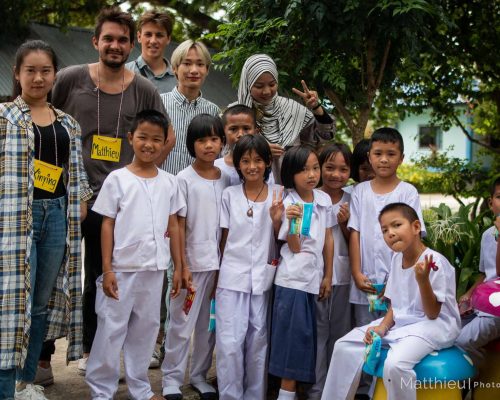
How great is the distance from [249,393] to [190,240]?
3.16ft

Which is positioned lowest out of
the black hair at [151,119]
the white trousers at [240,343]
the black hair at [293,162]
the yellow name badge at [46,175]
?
the white trousers at [240,343]

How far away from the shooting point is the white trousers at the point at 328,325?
4.17 m

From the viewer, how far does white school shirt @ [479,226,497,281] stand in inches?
159

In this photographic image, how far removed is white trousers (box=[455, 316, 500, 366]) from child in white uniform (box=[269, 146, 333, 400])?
81cm

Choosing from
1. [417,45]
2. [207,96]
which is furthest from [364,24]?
[207,96]

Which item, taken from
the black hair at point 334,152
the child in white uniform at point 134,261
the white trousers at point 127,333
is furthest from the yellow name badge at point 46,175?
the black hair at point 334,152

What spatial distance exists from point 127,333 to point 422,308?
5.48 ft

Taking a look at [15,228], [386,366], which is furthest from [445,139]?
[15,228]

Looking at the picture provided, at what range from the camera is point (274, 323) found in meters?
3.98

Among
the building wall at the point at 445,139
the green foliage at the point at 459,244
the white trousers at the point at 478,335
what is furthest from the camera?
the building wall at the point at 445,139

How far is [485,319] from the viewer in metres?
3.84

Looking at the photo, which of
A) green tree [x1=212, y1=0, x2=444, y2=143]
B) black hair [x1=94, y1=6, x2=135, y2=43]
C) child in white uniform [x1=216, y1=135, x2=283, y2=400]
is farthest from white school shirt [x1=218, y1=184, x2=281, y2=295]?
green tree [x1=212, y1=0, x2=444, y2=143]

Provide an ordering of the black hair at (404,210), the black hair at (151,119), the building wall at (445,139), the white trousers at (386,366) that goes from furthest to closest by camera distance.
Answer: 1. the building wall at (445,139)
2. the black hair at (151,119)
3. the black hair at (404,210)
4. the white trousers at (386,366)

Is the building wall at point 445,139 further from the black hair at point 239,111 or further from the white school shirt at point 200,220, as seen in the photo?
the white school shirt at point 200,220
